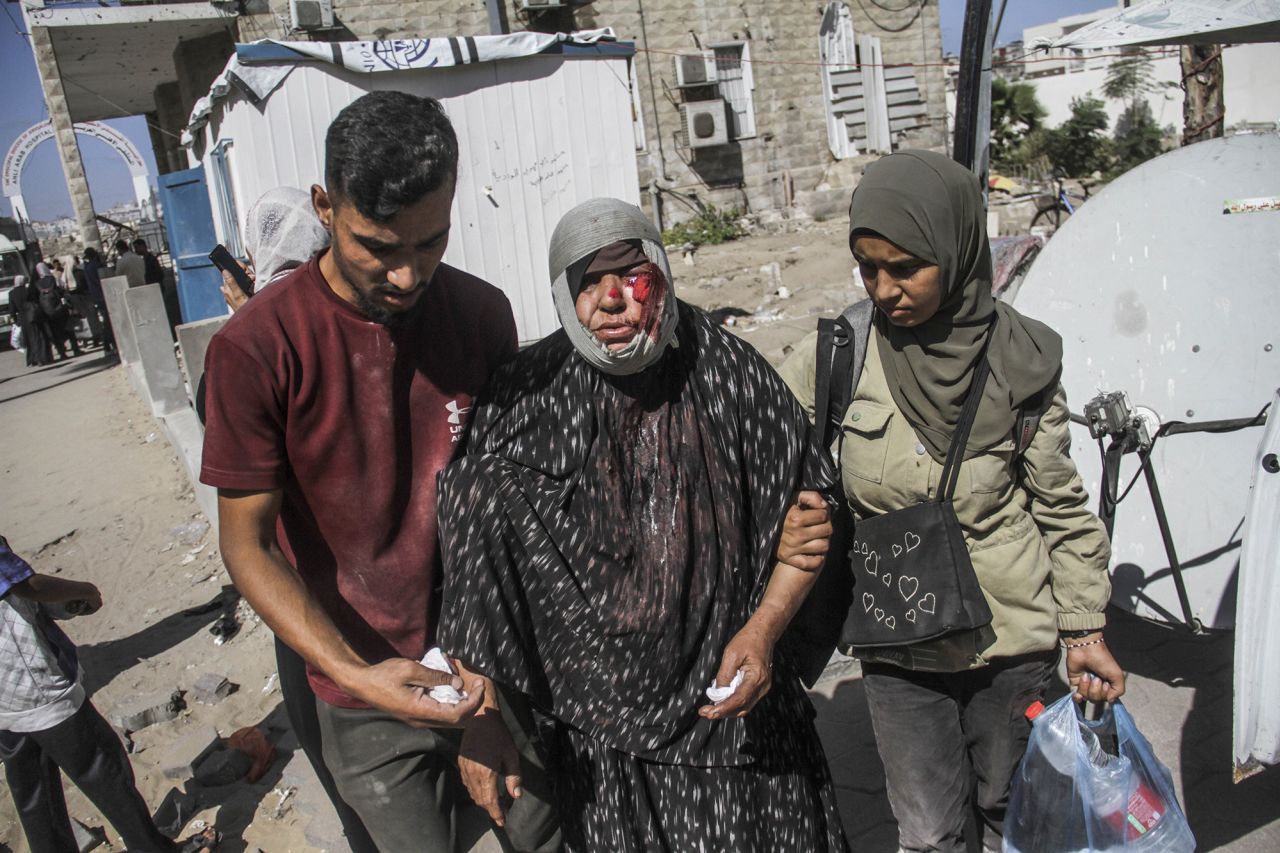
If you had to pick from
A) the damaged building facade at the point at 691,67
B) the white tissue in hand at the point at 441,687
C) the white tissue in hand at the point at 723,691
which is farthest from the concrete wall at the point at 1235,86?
the white tissue in hand at the point at 441,687

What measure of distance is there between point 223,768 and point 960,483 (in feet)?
9.59

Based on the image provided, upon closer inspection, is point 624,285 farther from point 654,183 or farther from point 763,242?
point 654,183

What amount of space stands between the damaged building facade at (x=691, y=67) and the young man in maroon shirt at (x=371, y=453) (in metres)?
12.7

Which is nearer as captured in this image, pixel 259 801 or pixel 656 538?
pixel 656 538

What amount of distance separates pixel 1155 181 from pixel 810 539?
7.57 feet

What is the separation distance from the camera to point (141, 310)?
26.7 ft

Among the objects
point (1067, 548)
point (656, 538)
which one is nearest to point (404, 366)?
point (656, 538)

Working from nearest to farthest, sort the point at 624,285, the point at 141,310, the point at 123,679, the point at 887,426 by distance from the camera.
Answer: the point at 624,285, the point at 887,426, the point at 123,679, the point at 141,310

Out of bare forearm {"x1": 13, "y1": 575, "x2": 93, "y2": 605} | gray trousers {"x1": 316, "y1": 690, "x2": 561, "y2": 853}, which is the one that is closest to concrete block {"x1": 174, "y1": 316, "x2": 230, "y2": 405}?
bare forearm {"x1": 13, "y1": 575, "x2": 93, "y2": 605}

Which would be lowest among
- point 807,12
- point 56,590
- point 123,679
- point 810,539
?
point 123,679

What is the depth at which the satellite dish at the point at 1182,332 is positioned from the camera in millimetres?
2852

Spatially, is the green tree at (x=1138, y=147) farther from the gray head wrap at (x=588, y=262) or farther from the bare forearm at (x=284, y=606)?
the bare forearm at (x=284, y=606)

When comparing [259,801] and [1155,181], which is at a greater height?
[1155,181]

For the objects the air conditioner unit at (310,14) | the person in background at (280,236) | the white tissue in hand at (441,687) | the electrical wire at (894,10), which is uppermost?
the air conditioner unit at (310,14)
